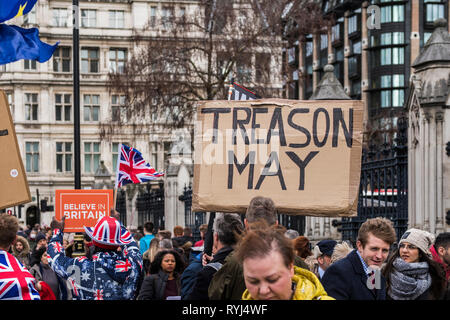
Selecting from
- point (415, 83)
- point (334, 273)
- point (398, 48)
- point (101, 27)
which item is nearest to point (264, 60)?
point (415, 83)

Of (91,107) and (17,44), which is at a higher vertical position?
(91,107)

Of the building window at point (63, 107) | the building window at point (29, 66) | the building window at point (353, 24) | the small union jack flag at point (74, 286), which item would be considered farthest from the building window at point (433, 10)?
the small union jack flag at point (74, 286)

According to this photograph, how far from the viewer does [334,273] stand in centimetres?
464

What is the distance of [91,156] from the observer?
5403cm

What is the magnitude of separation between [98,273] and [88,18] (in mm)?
48586

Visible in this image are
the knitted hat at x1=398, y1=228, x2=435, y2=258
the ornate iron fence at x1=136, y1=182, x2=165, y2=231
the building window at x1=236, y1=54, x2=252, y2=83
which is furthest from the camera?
the building window at x1=236, y1=54, x2=252, y2=83

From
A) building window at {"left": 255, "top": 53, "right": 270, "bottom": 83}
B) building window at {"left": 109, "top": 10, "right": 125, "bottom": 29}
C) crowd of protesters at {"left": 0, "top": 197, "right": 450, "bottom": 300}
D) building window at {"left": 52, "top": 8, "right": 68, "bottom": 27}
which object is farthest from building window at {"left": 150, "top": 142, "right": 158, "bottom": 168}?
crowd of protesters at {"left": 0, "top": 197, "right": 450, "bottom": 300}

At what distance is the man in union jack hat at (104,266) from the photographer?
628 centimetres

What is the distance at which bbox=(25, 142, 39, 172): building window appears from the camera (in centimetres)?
5372

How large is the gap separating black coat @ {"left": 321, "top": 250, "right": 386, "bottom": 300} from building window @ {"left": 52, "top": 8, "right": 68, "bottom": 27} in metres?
49.8

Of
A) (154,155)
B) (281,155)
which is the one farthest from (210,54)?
(154,155)

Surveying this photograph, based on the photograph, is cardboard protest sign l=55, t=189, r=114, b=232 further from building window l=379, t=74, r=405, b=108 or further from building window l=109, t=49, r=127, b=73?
building window l=379, t=74, r=405, b=108

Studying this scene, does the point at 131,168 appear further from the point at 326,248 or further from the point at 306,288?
the point at 306,288
